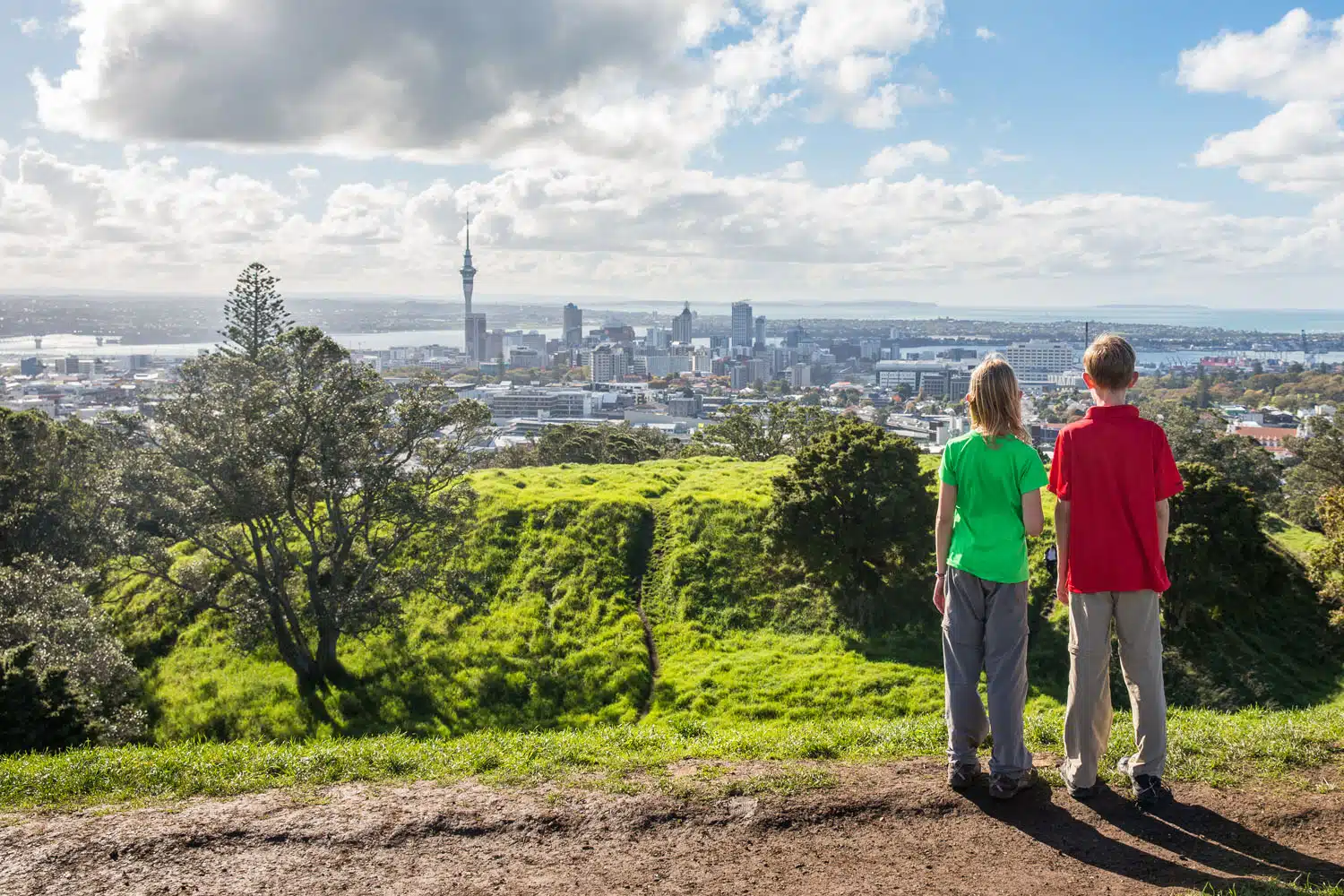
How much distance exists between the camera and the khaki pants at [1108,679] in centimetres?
533

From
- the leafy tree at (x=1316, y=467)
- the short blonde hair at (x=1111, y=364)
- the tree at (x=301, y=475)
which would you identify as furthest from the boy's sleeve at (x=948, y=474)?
the leafy tree at (x=1316, y=467)

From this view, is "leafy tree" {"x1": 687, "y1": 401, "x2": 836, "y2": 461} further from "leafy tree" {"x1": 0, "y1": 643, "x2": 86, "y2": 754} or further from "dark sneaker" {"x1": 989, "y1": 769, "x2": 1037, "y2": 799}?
"dark sneaker" {"x1": 989, "y1": 769, "x2": 1037, "y2": 799}

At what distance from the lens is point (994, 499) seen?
17.9 feet

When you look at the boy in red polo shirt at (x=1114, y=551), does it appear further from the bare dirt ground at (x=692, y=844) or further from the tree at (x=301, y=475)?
the tree at (x=301, y=475)

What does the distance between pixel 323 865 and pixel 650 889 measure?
1.81 metres

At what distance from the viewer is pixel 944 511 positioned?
5.56 meters

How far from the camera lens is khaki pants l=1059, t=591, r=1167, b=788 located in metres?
5.33

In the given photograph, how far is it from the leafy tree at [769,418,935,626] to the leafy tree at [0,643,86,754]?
46.7 feet

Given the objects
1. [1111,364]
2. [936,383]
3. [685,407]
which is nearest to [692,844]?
[1111,364]

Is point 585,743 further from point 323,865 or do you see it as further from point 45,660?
point 45,660

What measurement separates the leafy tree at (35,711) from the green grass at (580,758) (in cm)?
311

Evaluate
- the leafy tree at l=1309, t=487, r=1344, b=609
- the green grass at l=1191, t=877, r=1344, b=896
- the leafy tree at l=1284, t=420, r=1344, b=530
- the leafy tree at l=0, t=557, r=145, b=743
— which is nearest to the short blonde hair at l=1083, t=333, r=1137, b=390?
the green grass at l=1191, t=877, r=1344, b=896

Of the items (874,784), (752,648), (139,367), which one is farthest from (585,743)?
(139,367)

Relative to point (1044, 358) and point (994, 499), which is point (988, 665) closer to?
point (994, 499)
